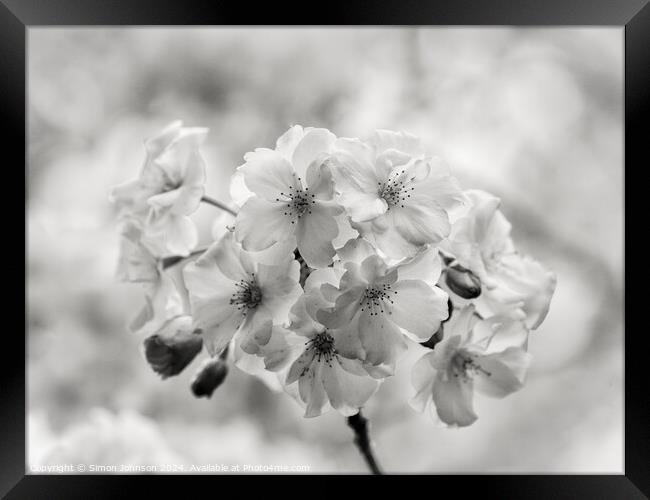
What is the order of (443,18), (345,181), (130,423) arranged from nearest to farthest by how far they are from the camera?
(345,181) → (443,18) → (130,423)

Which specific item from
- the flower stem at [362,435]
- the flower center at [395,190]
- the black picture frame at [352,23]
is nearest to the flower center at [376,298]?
the flower center at [395,190]

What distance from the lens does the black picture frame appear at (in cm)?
124

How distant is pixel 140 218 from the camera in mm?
934

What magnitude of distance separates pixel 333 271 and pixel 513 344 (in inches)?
11.0

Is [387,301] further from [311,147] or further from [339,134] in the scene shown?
[339,134]

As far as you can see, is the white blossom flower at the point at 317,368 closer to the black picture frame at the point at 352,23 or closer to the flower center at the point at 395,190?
the flower center at the point at 395,190

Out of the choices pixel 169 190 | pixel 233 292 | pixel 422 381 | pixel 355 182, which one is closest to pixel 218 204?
pixel 169 190

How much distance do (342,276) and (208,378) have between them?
34 centimetres

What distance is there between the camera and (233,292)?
32.9 inches

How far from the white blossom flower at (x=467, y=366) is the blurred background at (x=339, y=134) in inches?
20.5

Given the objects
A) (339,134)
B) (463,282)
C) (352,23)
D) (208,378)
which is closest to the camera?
(463,282)

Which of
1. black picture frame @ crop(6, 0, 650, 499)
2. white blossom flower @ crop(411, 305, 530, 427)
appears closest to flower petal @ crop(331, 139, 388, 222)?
white blossom flower @ crop(411, 305, 530, 427)

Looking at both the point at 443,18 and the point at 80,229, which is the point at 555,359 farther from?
the point at 80,229

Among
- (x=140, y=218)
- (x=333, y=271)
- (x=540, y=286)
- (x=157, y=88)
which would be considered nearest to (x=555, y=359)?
(x=540, y=286)
